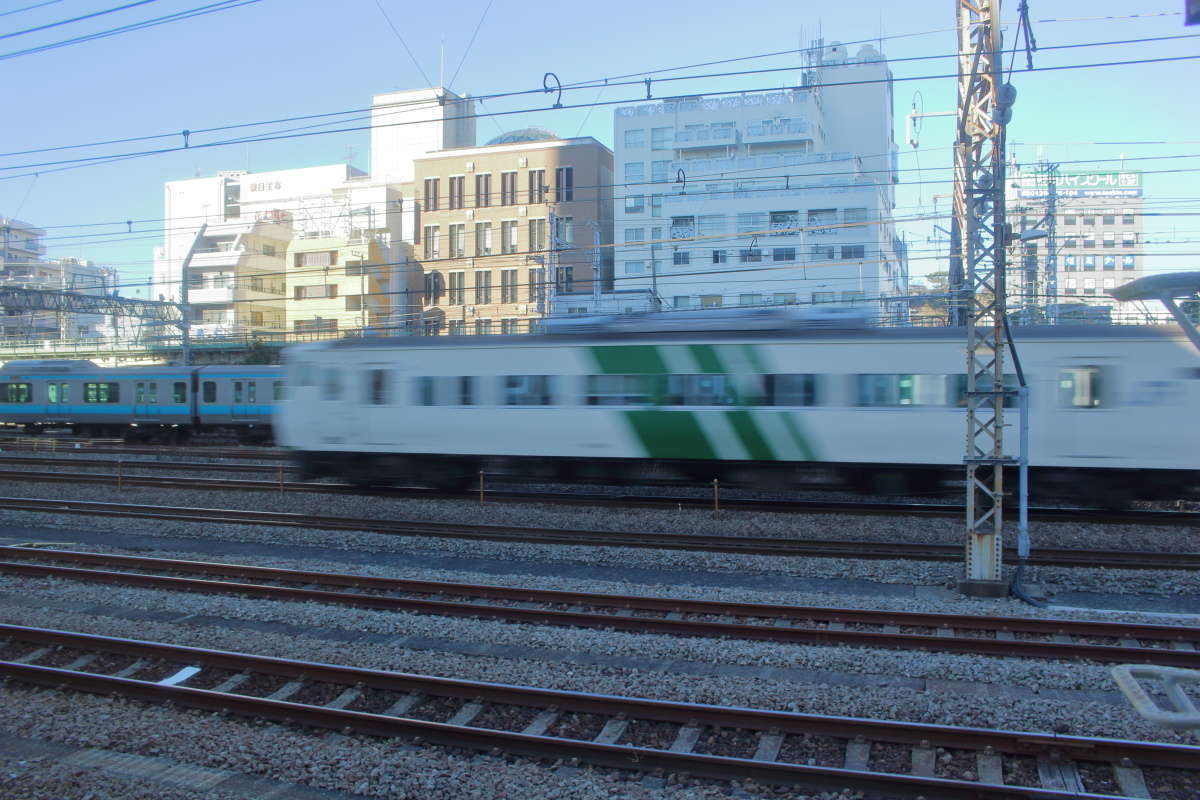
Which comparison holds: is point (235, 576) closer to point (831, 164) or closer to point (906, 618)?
point (906, 618)

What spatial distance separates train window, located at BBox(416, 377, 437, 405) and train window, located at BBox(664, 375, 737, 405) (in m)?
4.39

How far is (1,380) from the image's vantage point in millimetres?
31141

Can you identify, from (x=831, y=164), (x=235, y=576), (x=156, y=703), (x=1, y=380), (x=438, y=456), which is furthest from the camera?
(x=831, y=164)

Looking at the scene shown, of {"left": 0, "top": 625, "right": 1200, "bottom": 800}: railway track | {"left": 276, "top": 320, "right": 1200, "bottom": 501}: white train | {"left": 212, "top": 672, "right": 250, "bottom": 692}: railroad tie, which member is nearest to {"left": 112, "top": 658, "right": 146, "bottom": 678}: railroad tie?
{"left": 0, "top": 625, "right": 1200, "bottom": 800}: railway track

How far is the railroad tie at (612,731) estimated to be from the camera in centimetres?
550

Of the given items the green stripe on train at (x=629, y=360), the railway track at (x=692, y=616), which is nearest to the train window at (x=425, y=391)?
the green stripe on train at (x=629, y=360)

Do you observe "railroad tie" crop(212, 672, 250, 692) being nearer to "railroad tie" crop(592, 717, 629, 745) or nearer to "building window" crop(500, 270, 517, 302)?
"railroad tie" crop(592, 717, 629, 745)

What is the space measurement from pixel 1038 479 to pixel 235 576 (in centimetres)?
1163

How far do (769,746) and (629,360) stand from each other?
944 centimetres

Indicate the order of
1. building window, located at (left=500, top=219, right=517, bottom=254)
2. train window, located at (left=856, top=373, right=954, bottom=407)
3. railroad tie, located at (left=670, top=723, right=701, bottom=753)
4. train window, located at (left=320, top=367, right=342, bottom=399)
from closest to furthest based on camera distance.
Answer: railroad tie, located at (left=670, top=723, right=701, bottom=753), train window, located at (left=856, top=373, right=954, bottom=407), train window, located at (left=320, top=367, right=342, bottom=399), building window, located at (left=500, top=219, right=517, bottom=254)

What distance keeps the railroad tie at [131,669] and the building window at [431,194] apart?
48954 mm

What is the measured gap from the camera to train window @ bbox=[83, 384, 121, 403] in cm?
2897

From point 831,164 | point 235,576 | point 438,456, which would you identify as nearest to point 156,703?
point 235,576

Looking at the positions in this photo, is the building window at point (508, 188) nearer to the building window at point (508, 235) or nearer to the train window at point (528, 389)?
the building window at point (508, 235)
